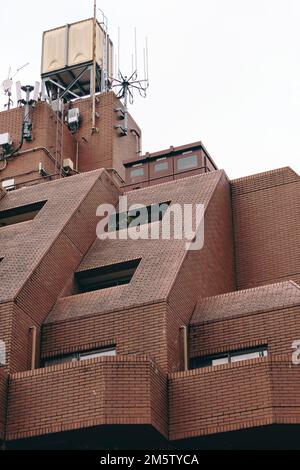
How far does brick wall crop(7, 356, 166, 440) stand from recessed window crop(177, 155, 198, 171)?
17.4 metres

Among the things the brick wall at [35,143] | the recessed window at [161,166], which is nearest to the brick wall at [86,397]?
the recessed window at [161,166]

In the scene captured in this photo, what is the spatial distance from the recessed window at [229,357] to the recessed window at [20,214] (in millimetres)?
11173

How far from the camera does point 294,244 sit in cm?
3803

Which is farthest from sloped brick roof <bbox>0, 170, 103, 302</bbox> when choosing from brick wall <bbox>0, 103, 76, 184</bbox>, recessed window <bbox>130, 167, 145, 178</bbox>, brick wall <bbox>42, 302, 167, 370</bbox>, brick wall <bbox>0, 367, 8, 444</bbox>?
brick wall <bbox>0, 103, 76, 184</bbox>

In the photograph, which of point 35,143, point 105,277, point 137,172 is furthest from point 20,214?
point 35,143

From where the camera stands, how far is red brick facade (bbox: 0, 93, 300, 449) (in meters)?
27.9

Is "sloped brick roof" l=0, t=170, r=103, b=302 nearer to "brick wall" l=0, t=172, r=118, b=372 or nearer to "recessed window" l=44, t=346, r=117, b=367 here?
"brick wall" l=0, t=172, r=118, b=372

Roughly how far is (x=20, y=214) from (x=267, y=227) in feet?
32.2

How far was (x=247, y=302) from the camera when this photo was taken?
32375 mm

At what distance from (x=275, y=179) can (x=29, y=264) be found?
11.4 m

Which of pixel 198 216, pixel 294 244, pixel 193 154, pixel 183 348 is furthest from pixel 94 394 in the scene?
pixel 193 154

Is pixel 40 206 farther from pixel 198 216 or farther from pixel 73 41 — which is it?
pixel 73 41

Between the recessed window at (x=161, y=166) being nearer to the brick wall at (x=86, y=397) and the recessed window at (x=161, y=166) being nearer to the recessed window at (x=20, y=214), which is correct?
the recessed window at (x=20, y=214)

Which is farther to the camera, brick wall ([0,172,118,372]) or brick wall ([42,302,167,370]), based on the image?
brick wall ([0,172,118,372])
